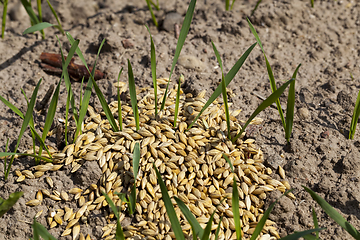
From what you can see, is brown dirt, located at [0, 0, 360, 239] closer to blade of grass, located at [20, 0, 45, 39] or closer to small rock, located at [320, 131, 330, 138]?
small rock, located at [320, 131, 330, 138]

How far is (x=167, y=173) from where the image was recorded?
2.39m

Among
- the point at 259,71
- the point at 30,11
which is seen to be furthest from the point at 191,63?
the point at 30,11

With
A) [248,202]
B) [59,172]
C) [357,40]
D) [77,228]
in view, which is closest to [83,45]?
[59,172]

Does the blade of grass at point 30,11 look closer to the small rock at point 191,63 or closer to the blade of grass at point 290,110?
the small rock at point 191,63

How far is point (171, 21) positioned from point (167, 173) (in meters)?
1.91

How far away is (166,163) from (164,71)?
111 cm

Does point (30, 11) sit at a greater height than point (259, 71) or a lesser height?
lesser

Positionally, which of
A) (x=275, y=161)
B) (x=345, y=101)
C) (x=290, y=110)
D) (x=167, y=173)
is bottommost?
(x=167, y=173)

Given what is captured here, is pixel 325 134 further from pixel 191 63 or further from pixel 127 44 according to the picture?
pixel 127 44

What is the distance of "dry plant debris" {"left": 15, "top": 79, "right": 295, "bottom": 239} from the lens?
222 cm

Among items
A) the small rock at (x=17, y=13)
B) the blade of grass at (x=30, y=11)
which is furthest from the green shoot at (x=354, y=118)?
the small rock at (x=17, y=13)

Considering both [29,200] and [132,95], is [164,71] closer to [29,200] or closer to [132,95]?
[132,95]

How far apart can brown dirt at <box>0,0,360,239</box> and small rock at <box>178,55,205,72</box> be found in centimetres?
2

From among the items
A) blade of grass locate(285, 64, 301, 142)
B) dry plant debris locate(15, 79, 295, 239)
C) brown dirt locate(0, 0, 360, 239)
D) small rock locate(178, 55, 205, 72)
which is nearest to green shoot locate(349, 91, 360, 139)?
brown dirt locate(0, 0, 360, 239)
